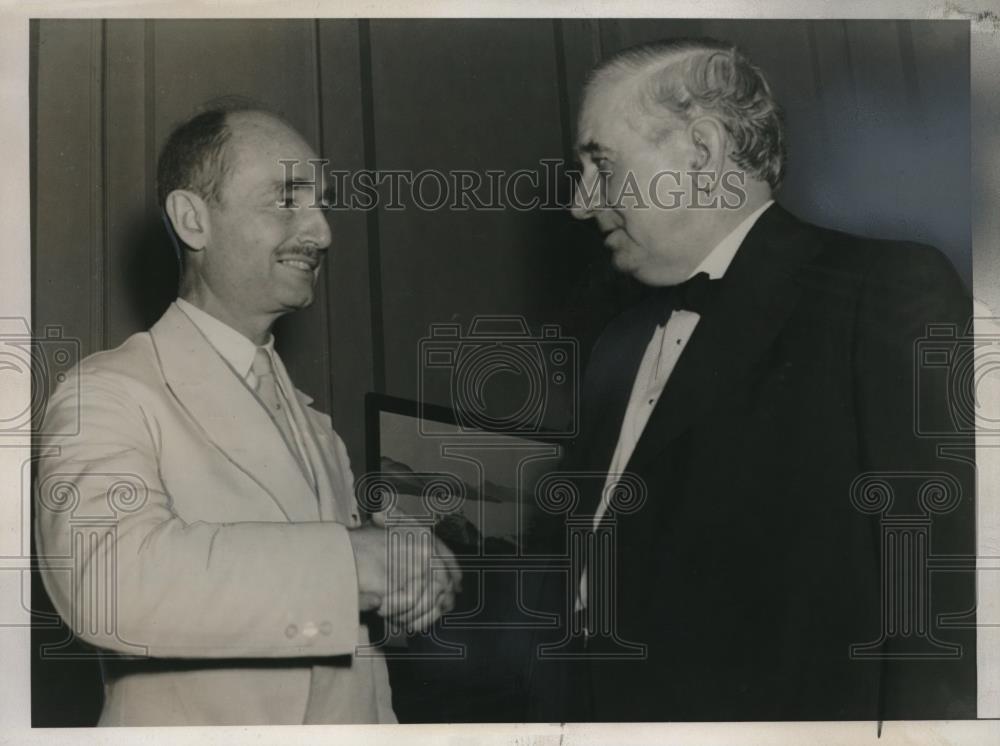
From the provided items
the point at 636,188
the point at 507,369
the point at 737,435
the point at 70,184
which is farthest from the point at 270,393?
the point at 737,435

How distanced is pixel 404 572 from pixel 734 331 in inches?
45.2

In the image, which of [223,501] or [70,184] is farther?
[70,184]

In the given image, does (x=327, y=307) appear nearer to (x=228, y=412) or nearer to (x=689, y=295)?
(x=228, y=412)

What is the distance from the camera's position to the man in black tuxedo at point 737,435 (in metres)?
3.35

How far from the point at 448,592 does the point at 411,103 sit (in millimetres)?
1397

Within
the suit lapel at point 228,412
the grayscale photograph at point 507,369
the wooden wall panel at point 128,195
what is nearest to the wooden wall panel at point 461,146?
the grayscale photograph at point 507,369

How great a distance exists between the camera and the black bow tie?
11.1 feet

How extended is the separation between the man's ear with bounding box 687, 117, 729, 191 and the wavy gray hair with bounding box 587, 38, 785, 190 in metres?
0.02

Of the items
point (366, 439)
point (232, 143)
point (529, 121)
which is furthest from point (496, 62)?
point (366, 439)

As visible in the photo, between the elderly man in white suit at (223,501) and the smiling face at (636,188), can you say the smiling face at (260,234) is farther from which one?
the smiling face at (636,188)

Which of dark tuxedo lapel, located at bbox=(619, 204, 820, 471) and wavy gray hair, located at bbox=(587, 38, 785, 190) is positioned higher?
wavy gray hair, located at bbox=(587, 38, 785, 190)

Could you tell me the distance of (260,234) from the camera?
11.0 ft

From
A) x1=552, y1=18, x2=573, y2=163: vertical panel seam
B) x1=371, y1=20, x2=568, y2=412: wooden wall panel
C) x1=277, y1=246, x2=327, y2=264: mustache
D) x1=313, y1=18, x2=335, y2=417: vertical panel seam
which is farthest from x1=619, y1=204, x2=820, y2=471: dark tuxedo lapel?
x1=277, y1=246, x2=327, y2=264: mustache

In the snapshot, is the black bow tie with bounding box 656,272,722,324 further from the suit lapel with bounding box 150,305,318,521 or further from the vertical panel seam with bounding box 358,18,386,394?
the suit lapel with bounding box 150,305,318,521
